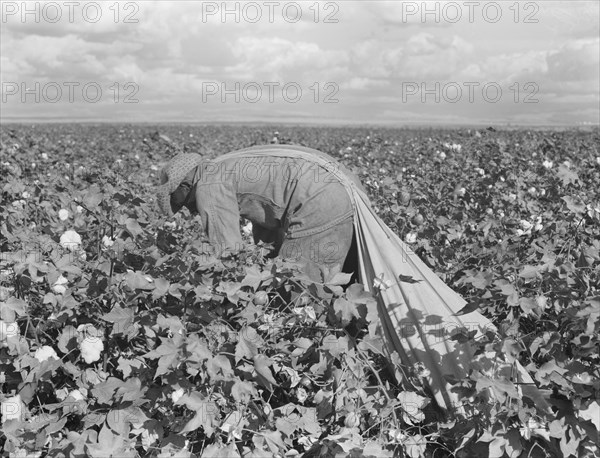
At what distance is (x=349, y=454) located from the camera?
89.1 inches

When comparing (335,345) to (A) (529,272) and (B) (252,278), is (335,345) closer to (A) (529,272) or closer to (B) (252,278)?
(B) (252,278)

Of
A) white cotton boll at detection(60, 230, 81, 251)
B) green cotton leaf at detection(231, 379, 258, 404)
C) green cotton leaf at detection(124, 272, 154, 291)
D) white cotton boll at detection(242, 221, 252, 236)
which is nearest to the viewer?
green cotton leaf at detection(231, 379, 258, 404)

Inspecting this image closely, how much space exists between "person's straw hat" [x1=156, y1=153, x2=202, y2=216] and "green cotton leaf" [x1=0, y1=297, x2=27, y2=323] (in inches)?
38.7

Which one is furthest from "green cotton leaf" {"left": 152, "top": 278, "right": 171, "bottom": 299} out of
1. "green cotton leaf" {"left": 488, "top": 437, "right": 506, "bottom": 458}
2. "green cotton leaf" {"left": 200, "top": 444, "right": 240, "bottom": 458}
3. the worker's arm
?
"green cotton leaf" {"left": 488, "top": 437, "right": 506, "bottom": 458}

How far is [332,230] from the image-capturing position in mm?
3152

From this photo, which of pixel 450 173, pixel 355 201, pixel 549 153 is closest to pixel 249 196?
pixel 355 201

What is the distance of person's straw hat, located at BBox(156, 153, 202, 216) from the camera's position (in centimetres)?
314

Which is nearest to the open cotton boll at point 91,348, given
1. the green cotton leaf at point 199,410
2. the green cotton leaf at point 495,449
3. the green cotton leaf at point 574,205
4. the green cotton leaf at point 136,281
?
the green cotton leaf at point 136,281

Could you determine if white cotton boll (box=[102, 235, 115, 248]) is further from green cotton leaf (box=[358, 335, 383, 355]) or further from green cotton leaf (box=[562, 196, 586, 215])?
green cotton leaf (box=[562, 196, 586, 215])

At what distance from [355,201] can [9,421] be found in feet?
5.48

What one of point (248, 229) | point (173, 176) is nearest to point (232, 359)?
point (173, 176)

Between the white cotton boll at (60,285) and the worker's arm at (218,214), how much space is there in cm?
75

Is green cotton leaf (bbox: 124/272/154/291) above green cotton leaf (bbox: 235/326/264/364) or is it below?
above

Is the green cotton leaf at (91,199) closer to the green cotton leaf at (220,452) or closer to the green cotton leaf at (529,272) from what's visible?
the green cotton leaf at (220,452)
